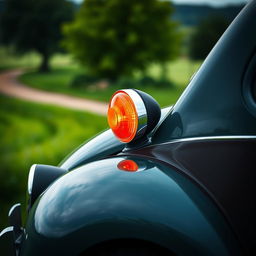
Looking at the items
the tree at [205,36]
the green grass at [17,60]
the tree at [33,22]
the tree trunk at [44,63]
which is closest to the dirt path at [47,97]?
the green grass at [17,60]

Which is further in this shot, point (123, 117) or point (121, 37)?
point (121, 37)

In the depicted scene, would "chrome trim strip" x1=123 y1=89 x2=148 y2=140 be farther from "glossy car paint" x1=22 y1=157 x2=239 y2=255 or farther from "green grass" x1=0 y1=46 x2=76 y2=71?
"green grass" x1=0 y1=46 x2=76 y2=71

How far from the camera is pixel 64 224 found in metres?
1.56

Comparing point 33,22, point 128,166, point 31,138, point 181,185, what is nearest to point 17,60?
point 33,22

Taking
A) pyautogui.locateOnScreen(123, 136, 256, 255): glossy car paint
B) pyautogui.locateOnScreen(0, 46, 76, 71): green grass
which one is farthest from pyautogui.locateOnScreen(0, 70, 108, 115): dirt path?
pyautogui.locateOnScreen(123, 136, 256, 255): glossy car paint

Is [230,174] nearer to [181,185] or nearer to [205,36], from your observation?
[181,185]

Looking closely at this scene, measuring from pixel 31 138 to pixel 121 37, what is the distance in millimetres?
15883

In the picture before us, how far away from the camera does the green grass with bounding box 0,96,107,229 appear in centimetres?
526

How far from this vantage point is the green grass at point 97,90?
767 inches

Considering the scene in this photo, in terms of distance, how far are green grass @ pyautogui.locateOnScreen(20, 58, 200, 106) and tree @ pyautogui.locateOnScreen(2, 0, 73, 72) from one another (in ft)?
7.20

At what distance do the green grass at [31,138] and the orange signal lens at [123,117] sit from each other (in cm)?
245

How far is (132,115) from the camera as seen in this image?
1761mm

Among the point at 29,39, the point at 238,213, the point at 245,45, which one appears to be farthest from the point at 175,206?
the point at 29,39

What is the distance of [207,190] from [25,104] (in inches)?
535
